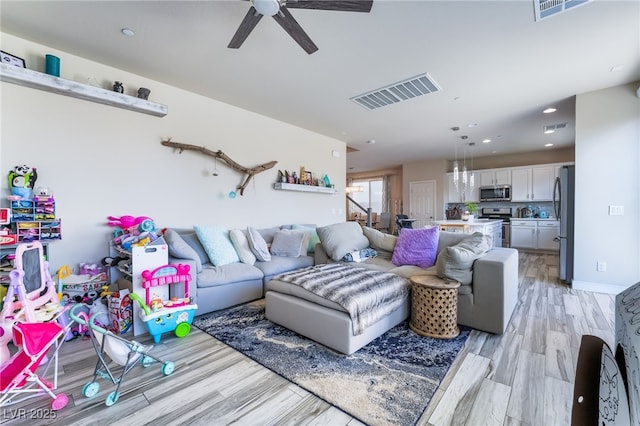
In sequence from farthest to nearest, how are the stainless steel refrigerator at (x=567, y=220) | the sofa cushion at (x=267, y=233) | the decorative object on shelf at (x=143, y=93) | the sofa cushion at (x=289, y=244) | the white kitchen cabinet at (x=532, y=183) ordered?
the white kitchen cabinet at (x=532, y=183), the sofa cushion at (x=267, y=233), the stainless steel refrigerator at (x=567, y=220), the sofa cushion at (x=289, y=244), the decorative object on shelf at (x=143, y=93)

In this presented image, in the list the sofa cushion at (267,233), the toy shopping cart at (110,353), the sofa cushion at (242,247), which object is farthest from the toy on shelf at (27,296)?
the sofa cushion at (267,233)

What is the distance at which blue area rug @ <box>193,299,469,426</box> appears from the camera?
5.13 ft

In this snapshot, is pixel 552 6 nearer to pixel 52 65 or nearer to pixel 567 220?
pixel 567 220

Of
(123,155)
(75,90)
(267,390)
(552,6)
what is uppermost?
(552,6)

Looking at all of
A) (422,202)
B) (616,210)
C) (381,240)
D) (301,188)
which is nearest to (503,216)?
(422,202)

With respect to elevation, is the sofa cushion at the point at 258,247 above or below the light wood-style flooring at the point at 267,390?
above

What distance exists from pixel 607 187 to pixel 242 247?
487 centimetres

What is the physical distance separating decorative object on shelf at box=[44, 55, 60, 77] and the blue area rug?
273 centimetres

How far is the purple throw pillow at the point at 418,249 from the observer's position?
309cm

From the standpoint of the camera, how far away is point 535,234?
675cm

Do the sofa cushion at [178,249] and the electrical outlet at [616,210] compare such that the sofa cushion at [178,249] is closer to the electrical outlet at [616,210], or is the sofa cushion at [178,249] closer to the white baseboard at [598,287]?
the white baseboard at [598,287]

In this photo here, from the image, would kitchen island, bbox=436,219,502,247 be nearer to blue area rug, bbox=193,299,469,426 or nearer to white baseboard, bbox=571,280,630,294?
white baseboard, bbox=571,280,630,294

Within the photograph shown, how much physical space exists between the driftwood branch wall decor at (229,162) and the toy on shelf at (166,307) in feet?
5.53

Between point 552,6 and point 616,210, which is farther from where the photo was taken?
point 616,210
